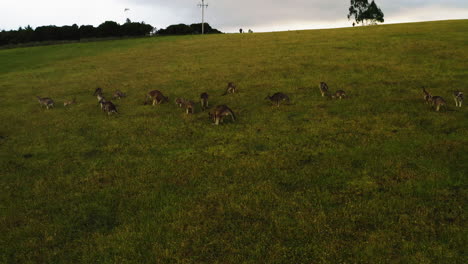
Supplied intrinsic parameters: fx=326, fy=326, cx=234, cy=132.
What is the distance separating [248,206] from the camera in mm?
9492

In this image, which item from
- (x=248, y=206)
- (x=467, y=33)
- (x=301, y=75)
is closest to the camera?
(x=248, y=206)

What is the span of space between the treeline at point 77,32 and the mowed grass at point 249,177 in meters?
72.6

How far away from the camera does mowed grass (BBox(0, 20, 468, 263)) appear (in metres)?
8.01

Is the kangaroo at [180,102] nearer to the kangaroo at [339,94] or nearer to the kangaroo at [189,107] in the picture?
the kangaroo at [189,107]

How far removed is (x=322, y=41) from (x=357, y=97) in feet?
86.7

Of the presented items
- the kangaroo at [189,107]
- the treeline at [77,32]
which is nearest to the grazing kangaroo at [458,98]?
the kangaroo at [189,107]

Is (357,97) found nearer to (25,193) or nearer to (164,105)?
(164,105)

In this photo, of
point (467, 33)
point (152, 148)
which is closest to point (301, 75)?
point (152, 148)

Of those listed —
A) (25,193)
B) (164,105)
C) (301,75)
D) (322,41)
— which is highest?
(322,41)

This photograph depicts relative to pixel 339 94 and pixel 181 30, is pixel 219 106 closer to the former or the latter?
pixel 339 94

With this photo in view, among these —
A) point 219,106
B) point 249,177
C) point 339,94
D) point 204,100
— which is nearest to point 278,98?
point 339,94

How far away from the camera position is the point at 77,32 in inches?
3676

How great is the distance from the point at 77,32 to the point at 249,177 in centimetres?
9851

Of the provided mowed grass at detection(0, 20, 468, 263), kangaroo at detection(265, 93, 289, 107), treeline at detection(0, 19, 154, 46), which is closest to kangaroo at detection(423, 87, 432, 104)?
mowed grass at detection(0, 20, 468, 263)
